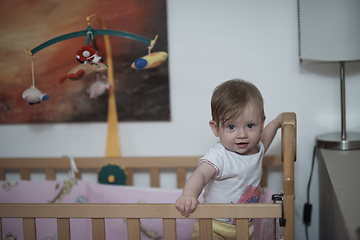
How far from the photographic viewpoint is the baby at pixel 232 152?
0.90 m

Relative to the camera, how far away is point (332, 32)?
1.11 meters

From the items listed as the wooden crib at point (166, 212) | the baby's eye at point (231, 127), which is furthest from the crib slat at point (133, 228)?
the baby's eye at point (231, 127)

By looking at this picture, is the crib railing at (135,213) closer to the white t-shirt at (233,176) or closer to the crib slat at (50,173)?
the white t-shirt at (233,176)

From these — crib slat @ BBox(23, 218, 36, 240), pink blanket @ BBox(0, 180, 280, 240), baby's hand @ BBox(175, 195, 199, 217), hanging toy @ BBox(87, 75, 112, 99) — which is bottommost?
pink blanket @ BBox(0, 180, 280, 240)

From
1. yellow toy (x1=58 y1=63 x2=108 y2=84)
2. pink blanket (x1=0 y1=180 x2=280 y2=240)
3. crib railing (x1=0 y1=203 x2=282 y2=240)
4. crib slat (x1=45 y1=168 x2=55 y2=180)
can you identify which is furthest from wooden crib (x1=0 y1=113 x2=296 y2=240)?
crib slat (x1=45 y1=168 x2=55 y2=180)

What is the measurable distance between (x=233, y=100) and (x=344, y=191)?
34 cm

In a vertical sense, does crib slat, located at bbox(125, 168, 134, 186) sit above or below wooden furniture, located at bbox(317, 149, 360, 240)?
below

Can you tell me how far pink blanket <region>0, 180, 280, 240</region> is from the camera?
1.32m

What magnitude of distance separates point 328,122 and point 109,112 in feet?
2.81

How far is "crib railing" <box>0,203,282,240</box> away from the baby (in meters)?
0.06

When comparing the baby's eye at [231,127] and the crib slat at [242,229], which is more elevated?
the baby's eye at [231,127]

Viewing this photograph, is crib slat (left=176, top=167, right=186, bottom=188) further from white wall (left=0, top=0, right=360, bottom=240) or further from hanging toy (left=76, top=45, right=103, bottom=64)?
hanging toy (left=76, top=45, right=103, bottom=64)

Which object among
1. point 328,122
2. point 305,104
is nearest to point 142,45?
point 305,104

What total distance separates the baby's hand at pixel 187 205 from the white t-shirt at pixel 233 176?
161mm
